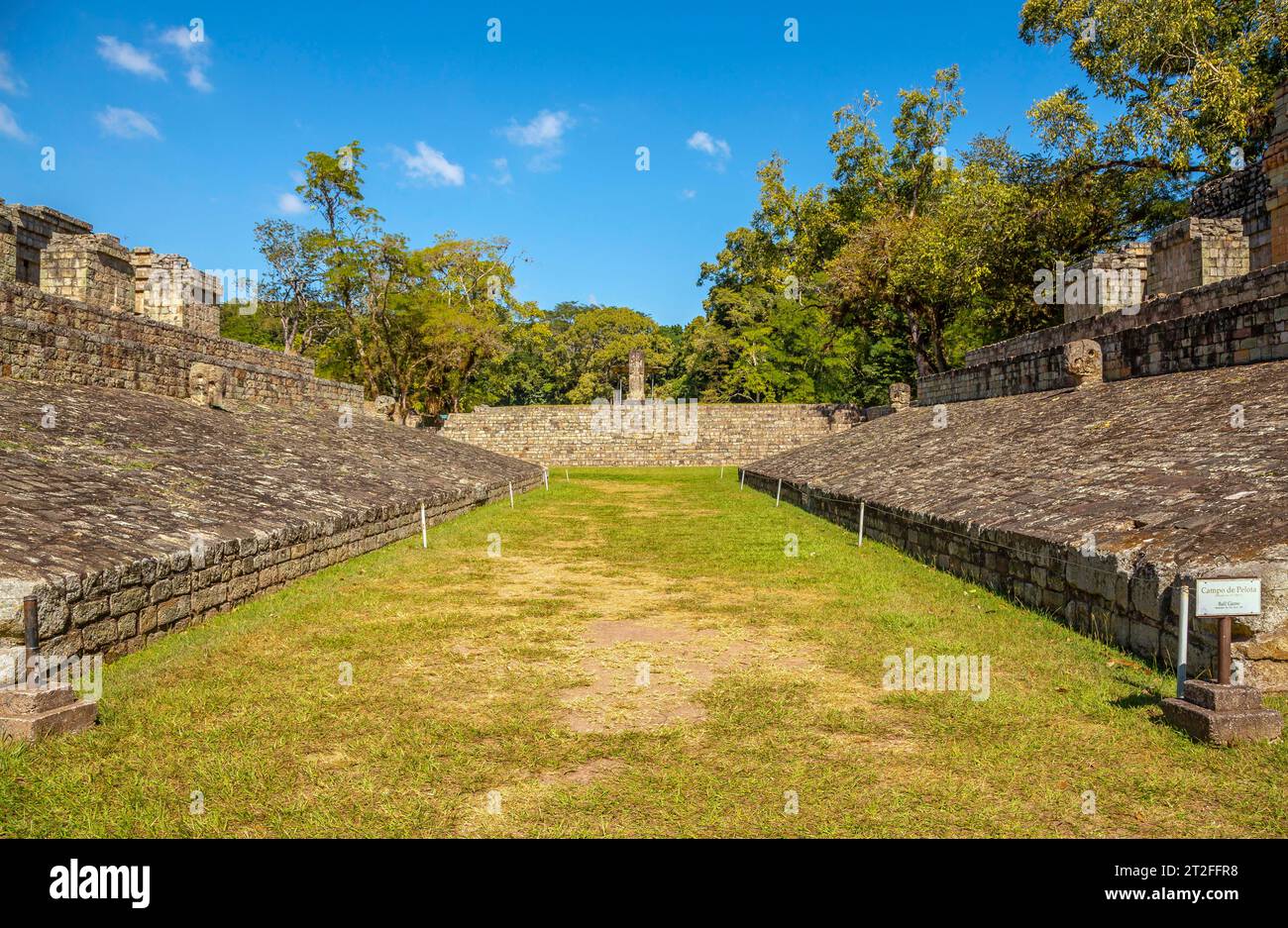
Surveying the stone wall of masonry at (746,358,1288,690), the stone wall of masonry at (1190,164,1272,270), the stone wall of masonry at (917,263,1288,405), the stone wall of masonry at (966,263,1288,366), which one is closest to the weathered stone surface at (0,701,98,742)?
the stone wall of masonry at (746,358,1288,690)

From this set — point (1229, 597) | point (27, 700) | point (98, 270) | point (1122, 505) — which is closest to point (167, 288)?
point (98, 270)

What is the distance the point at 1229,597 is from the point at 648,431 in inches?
1389

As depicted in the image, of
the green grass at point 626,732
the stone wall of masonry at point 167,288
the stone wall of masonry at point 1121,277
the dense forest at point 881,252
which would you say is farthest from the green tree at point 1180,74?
the stone wall of masonry at point 167,288

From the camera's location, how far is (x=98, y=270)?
51.7 feet

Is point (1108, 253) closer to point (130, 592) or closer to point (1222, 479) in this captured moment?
point (1222, 479)

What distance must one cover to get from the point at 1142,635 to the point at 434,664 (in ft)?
17.8

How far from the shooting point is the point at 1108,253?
52.4 feet

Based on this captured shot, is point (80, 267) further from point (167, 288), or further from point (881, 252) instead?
point (881, 252)

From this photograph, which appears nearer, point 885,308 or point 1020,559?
point 1020,559

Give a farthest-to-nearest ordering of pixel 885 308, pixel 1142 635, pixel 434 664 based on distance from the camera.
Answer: pixel 885 308 → pixel 434 664 → pixel 1142 635

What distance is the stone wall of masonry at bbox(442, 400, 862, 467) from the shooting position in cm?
3825

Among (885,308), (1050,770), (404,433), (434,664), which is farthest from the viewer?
(885,308)
